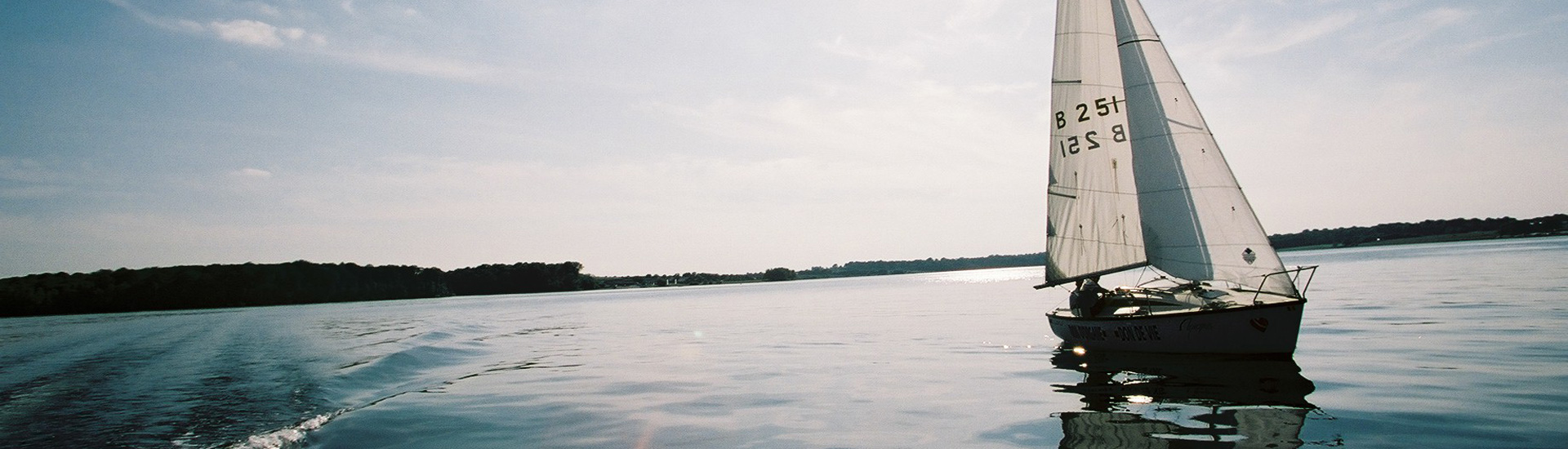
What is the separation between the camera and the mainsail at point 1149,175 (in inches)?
874

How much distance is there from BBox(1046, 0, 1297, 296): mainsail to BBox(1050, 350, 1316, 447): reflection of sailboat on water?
3233 millimetres

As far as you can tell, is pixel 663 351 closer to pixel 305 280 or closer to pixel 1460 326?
pixel 1460 326

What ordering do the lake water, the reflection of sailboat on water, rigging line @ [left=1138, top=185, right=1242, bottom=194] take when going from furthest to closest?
rigging line @ [left=1138, top=185, right=1242, bottom=194] → the lake water → the reflection of sailboat on water

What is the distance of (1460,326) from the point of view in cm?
2534

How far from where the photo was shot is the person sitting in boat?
2511cm

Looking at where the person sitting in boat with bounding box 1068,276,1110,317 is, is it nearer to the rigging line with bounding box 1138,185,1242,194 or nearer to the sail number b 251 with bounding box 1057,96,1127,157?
the rigging line with bounding box 1138,185,1242,194

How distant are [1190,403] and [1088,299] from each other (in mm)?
11049

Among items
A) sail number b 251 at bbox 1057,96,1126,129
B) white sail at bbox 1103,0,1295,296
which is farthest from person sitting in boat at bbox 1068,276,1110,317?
sail number b 251 at bbox 1057,96,1126,129

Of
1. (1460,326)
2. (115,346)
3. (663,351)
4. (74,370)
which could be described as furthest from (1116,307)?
(115,346)

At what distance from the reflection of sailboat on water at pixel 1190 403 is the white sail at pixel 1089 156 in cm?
567

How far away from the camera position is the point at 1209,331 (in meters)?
20.8

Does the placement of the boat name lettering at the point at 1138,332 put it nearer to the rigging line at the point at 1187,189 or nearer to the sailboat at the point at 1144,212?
the sailboat at the point at 1144,212

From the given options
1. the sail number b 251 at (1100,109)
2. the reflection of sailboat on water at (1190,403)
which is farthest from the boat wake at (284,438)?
the sail number b 251 at (1100,109)

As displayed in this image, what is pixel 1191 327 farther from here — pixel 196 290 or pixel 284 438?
pixel 196 290
